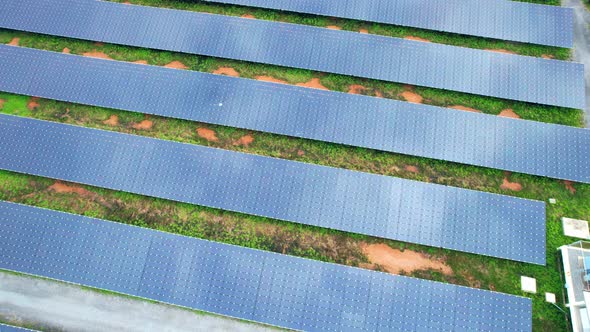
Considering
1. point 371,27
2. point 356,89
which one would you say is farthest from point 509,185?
point 371,27

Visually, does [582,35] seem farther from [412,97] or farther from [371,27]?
[371,27]

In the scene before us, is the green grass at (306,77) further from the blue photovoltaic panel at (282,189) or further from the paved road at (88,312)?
the paved road at (88,312)

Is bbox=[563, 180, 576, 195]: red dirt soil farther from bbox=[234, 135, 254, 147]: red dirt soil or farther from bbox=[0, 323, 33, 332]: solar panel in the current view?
bbox=[0, 323, 33, 332]: solar panel

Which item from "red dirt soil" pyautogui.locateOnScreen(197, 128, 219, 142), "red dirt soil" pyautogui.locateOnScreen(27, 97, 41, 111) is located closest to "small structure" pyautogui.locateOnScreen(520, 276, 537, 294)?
"red dirt soil" pyautogui.locateOnScreen(197, 128, 219, 142)

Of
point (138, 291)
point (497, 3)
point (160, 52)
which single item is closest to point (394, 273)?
point (138, 291)

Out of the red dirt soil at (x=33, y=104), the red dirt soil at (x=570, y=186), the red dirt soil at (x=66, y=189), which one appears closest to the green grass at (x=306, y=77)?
the red dirt soil at (x=570, y=186)

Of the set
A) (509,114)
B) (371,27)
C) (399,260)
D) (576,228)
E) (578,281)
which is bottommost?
(578,281)
